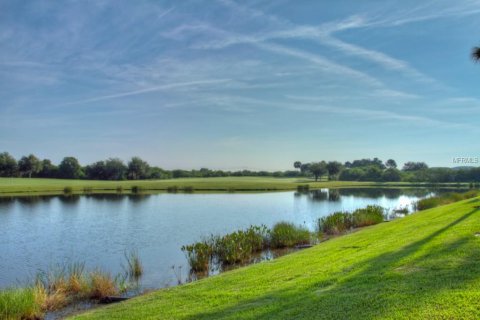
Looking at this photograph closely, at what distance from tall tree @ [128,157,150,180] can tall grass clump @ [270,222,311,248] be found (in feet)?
443

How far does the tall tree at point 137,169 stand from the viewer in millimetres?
154125

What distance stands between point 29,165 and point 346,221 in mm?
132896

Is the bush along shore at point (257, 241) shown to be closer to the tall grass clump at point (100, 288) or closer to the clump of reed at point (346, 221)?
the clump of reed at point (346, 221)

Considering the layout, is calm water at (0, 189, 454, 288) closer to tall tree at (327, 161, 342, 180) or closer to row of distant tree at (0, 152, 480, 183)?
row of distant tree at (0, 152, 480, 183)

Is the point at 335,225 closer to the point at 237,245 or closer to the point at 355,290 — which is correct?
the point at 237,245

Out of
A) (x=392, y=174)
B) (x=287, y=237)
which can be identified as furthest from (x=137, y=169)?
(x=287, y=237)

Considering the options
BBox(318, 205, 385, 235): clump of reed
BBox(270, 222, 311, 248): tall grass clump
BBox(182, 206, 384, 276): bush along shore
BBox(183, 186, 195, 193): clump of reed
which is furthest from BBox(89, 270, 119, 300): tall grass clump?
BBox(183, 186, 195, 193): clump of reed

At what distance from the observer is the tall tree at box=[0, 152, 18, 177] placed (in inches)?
5251

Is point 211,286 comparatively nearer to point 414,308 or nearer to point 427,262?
point 427,262

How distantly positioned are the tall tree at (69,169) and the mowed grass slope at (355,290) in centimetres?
14150

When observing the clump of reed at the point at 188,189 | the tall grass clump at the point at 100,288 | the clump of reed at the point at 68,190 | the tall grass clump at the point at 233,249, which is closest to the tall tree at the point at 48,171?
the clump of reed at the point at 68,190

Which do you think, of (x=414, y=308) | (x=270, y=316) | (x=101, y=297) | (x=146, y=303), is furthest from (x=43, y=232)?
(x=414, y=308)

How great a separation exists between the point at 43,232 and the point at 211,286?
82.8 ft

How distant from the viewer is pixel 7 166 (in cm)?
13425
